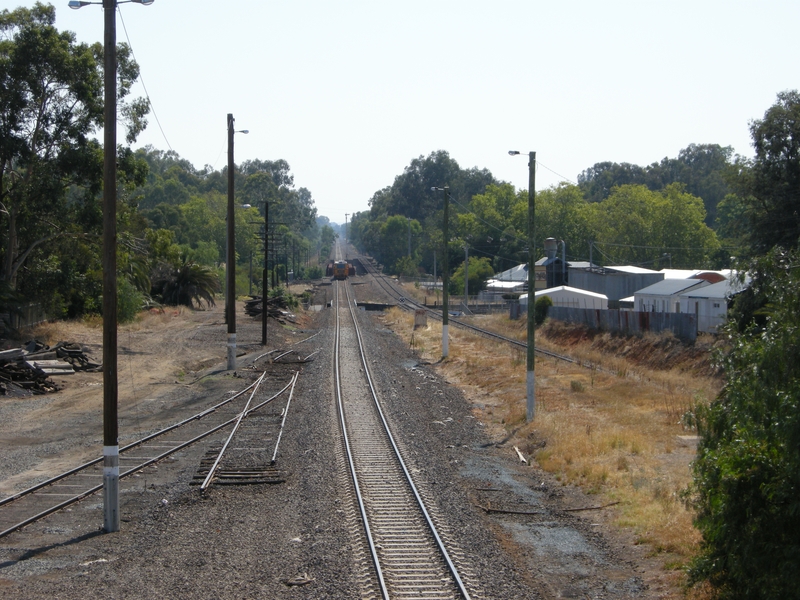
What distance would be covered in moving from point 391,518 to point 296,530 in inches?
56.9

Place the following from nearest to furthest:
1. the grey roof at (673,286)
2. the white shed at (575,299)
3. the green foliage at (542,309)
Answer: the grey roof at (673,286)
the green foliage at (542,309)
the white shed at (575,299)

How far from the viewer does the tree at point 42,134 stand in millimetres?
32344

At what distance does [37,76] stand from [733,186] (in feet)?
109

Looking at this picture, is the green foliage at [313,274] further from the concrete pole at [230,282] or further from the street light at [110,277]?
the street light at [110,277]

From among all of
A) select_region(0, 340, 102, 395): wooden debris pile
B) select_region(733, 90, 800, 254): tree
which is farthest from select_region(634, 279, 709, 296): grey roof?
select_region(0, 340, 102, 395): wooden debris pile

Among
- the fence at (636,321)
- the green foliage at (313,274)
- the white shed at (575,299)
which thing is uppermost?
the green foliage at (313,274)

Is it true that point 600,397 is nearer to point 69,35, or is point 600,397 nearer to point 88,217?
point 88,217

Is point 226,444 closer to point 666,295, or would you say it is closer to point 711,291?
point 711,291

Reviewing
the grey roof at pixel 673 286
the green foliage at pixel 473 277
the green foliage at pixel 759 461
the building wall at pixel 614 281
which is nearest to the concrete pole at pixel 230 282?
the green foliage at pixel 759 461

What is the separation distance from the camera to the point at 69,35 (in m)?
34.1

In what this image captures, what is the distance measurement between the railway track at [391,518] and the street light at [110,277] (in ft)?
11.8

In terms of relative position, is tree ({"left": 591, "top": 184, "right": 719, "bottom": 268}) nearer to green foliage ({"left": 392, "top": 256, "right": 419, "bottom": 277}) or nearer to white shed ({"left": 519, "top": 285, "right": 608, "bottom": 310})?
green foliage ({"left": 392, "top": 256, "right": 419, "bottom": 277})

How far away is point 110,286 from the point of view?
37.5 ft

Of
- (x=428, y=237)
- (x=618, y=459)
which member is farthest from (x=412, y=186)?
(x=618, y=459)
